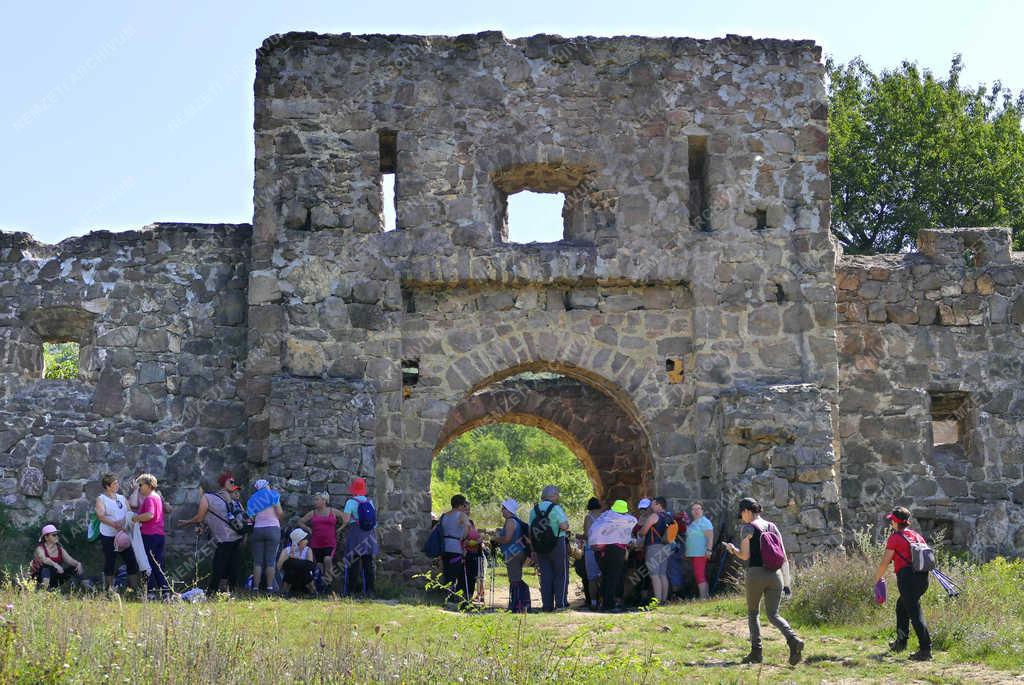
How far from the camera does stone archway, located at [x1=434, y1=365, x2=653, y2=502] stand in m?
19.3

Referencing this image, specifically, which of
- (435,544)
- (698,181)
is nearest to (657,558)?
(435,544)

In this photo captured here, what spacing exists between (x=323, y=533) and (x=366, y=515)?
0.44 metres

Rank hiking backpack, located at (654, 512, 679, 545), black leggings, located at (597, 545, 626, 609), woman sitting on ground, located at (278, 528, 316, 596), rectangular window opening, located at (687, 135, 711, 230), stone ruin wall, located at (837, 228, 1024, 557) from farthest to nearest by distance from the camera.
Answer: stone ruin wall, located at (837, 228, 1024, 557)
rectangular window opening, located at (687, 135, 711, 230)
hiking backpack, located at (654, 512, 679, 545)
black leggings, located at (597, 545, 626, 609)
woman sitting on ground, located at (278, 528, 316, 596)

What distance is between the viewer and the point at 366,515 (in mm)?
12797

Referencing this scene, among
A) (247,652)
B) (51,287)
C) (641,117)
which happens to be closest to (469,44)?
(641,117)

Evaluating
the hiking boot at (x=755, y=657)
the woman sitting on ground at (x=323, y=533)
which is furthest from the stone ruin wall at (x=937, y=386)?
the woman sitting on ground at (x=323, y=533)

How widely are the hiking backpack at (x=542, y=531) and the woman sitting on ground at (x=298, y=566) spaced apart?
6.90 feet

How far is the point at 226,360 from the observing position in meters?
14.4

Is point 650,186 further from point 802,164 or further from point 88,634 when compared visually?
point 88,634

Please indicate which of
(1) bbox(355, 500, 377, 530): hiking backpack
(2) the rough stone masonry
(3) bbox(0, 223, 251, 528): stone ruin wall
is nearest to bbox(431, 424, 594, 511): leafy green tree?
(2) the rough stone masonry

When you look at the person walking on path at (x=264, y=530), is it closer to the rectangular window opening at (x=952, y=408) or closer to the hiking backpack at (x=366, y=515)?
the hiking backpack at (x=366, y=515)

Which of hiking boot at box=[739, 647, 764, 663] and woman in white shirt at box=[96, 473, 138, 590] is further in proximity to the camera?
woman in white shirt at box=[96, 473, 138, 590]

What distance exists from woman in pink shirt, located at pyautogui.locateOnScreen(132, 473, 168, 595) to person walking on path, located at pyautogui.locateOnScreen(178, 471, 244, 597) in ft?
1.68

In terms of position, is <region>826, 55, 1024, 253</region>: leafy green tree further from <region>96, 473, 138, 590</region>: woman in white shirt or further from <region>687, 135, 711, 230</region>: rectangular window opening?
<region>96, 473, 138, 590</region>: woman in white shirt
